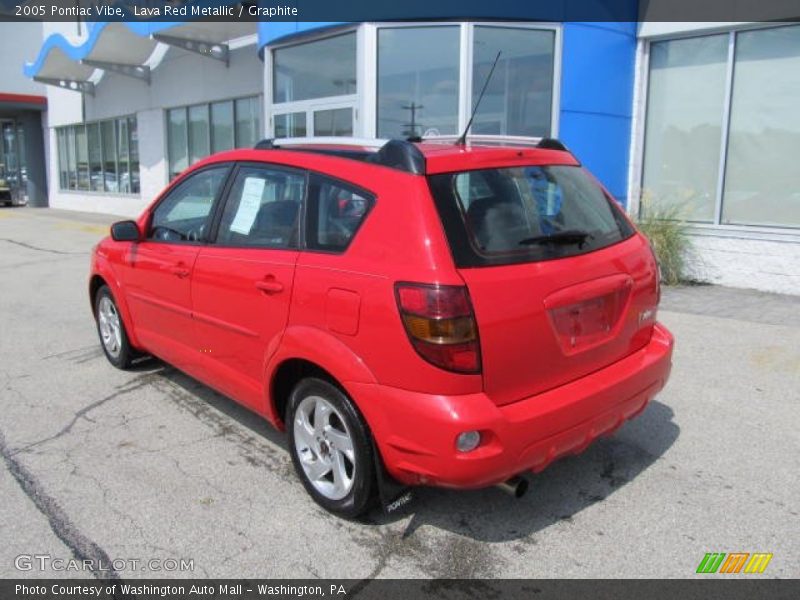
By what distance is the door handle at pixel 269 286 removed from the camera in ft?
10.7

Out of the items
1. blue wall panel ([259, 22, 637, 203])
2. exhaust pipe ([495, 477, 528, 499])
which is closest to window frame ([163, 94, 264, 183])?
blue wall panel ([259, 22, 637, 203])

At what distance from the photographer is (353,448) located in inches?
118

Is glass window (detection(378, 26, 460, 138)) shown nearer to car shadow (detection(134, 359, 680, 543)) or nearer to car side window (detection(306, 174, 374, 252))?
car shadow (detection(134, 359, 680, 543))

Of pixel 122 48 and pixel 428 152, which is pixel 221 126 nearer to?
pixel 122 48

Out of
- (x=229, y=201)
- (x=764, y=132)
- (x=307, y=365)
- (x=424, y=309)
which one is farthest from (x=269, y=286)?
(x=764, y=132)

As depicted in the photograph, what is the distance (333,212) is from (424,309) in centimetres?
81

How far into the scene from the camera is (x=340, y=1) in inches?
373

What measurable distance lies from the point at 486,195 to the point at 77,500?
2.45 meters

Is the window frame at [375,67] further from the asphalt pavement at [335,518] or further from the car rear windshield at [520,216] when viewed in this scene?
the car rear windshield at [520,216]

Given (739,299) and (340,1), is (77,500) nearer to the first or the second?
(739,299)

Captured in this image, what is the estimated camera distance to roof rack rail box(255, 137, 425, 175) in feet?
9.71

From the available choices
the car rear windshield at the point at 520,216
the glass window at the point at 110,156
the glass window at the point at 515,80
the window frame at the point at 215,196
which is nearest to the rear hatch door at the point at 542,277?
the car rear windshield at the point at 520,216

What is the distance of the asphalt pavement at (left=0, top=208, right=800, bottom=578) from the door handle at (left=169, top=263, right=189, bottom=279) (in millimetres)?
948

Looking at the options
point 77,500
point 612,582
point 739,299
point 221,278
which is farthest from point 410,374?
point 739,299
